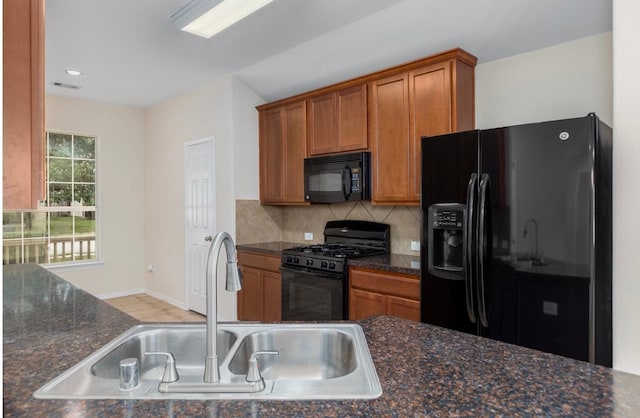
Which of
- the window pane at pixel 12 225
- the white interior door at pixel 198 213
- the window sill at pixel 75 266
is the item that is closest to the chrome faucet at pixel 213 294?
the white interior door at pixel 198 213

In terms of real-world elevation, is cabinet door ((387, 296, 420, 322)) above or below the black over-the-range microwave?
below

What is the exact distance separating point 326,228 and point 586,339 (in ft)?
8.52

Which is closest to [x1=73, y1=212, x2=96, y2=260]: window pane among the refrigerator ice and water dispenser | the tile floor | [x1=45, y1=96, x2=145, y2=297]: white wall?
[x1=45, y1=96, x2=145, y2=297]: white wall

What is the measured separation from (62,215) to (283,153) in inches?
131

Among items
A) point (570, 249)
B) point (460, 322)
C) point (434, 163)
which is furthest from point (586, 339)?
point (434, 163)

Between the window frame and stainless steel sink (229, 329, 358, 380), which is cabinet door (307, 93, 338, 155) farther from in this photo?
the window frame

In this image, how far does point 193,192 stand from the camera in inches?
191

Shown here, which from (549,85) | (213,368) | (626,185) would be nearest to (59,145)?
(213,368)

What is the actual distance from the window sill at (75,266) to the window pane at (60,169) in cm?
112

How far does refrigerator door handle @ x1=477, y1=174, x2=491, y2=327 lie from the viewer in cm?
206

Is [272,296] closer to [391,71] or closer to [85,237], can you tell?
[391,71]

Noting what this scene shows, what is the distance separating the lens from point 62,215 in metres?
5.24

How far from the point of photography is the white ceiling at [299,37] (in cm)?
257

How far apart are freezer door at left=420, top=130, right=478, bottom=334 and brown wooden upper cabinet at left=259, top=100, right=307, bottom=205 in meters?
1.75
